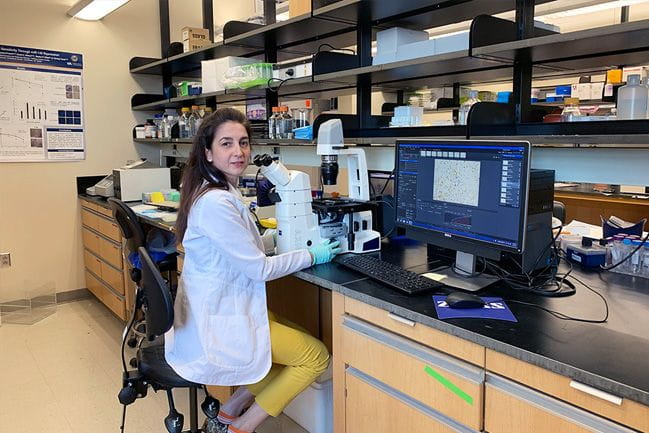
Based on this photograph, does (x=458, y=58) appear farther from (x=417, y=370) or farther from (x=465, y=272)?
(x=417, y=370)

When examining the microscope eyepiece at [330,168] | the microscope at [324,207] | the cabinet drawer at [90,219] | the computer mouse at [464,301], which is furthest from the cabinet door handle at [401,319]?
the cabinet drawer at [90,219]

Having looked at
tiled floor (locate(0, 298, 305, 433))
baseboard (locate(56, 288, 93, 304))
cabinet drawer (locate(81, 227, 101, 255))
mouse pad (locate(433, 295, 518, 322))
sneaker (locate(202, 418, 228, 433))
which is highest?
mouse pad (locate(433, 295, 518, 322))

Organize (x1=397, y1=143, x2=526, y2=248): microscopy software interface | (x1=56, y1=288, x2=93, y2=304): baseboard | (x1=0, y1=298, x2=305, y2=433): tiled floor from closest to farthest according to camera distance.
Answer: (x1=397, y1=143, x2=526, y2=248): microscopy software interface
(x1=0, y1=298, x2=305, y2=433): tiled floor
(x1=56, y1=288, x2=93, y2=304): baseboard

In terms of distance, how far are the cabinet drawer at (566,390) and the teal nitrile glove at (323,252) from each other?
84cm

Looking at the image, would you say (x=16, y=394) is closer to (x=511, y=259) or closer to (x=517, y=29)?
(x=511, y=259)

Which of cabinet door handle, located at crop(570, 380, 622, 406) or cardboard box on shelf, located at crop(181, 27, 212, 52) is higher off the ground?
cardboard box on shelf, located at crop(181, 27, 212, 52)

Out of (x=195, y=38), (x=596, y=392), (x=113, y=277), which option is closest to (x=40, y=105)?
(x=195, y=38)

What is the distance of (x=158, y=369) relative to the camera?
5.77ft

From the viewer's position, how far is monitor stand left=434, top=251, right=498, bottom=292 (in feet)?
5.29

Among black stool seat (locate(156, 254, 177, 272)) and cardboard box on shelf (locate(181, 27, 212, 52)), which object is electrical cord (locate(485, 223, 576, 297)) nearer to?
black stool seat (locate(156, 254, 177, 272))

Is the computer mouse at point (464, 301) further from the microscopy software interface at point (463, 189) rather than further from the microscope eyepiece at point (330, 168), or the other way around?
the microscope eyepiece at point (330, 168)

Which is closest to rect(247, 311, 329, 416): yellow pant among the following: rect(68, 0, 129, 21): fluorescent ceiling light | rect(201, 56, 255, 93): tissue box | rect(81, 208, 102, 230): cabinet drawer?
rect(201, 56, 255, 93): tissue box

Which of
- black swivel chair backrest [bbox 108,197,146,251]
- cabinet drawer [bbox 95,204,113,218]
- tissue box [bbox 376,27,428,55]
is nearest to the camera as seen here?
tissue box [bbox 376,27,428,55]

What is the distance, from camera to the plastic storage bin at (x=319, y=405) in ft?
7.26
